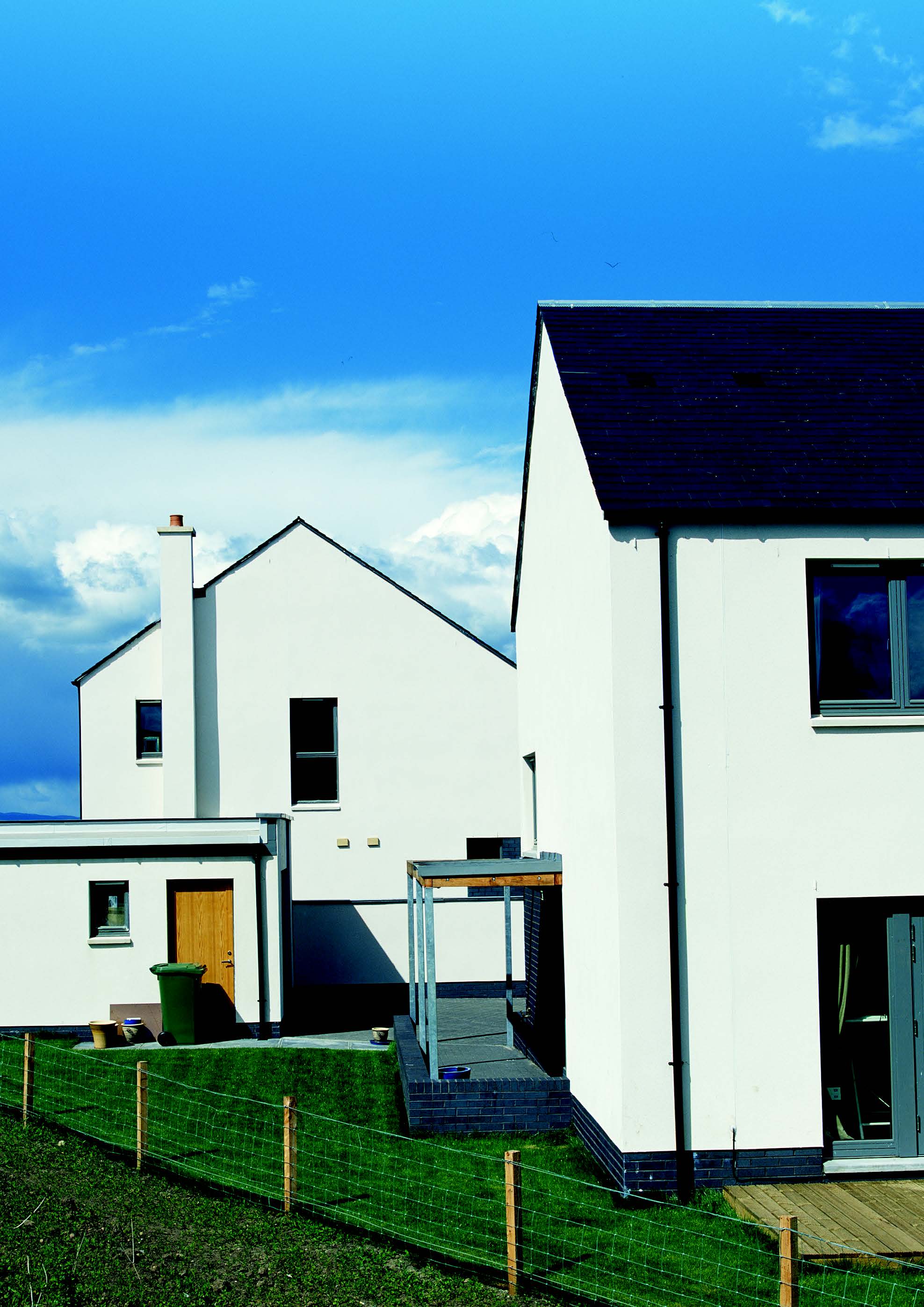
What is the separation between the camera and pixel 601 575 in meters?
11.6

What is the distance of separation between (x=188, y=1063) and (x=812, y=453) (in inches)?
458

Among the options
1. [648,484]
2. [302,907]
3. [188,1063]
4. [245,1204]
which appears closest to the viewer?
[245,1204]

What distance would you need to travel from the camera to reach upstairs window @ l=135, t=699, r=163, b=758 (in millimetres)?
23469

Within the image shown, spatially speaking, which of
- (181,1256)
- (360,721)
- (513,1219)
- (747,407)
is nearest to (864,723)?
(747,407)

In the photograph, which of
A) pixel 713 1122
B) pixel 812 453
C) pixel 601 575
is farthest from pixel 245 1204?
pixel 812 453

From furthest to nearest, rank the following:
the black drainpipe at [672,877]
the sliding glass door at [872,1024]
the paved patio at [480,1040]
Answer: the paved patio at [480,1040], the sliding glass door at [872,1024], the black drainpipe at [672,877]

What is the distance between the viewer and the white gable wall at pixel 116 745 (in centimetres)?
2334

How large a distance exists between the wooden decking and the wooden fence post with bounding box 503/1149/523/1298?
198 cm

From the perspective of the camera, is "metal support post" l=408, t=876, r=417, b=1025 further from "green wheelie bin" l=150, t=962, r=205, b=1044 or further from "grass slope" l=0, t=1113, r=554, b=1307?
"grass slope" l=0, t=1113, r=554, b=1307

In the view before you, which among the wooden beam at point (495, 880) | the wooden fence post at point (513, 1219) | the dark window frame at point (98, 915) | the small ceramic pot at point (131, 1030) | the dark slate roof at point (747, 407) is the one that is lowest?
the small ceramic pot at point (131, 1030)

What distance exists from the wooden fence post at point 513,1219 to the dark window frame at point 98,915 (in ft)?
38.6

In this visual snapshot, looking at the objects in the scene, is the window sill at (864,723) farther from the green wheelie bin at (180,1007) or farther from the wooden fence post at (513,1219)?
the green wheelie bin at (180,1007)

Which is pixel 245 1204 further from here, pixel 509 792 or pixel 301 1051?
pixel 509 792

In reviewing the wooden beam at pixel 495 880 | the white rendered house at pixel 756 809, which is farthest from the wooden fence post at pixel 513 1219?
the wooden beam at pixel 495 880
